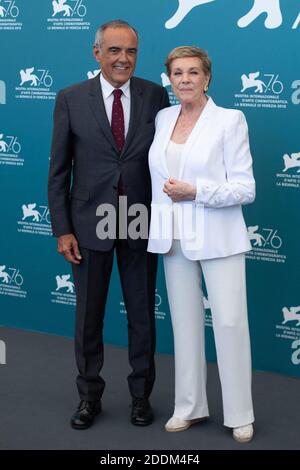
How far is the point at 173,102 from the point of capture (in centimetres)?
423

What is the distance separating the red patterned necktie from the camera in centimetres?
324

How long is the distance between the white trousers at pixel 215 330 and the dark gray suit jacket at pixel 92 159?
A: 0.82ft

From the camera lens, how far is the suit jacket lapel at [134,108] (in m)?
3.23

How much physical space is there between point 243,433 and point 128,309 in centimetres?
72

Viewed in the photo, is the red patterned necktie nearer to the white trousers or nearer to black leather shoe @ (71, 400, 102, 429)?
the white trousers

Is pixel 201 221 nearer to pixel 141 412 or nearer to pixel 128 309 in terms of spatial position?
pixel 128 309

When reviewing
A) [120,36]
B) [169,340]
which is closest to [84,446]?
[169,340]

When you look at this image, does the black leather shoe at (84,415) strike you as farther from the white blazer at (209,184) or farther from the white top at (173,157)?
the white top at (173,157)

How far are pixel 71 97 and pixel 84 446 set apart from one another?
1.45 metres

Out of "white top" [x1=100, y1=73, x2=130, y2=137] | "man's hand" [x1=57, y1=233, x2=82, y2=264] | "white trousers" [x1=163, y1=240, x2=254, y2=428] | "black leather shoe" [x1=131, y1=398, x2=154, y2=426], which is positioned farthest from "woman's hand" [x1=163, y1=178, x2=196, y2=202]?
"black leather shoe" [x1=131, y1=398, x2=154, y2=426]

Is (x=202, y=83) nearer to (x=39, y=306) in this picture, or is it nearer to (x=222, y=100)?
(x=222, y=100)

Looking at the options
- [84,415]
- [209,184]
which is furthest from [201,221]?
[84,415]

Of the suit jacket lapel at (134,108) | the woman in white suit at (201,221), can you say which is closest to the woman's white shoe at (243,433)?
the woman in white suit at (201,221)

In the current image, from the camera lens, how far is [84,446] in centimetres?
323
